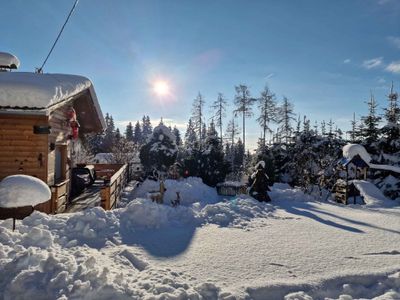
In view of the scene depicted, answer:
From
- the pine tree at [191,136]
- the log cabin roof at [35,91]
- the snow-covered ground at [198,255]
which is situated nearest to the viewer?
the snow-covered ground at [198,255]

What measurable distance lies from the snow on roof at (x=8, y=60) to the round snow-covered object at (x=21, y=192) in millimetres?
10299

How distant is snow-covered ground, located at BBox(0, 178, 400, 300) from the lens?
13.5 feet

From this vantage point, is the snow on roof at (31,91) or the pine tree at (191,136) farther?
the pine tree at (191,136)

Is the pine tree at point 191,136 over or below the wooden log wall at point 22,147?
over

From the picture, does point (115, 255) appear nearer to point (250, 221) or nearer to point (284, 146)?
point (250, 221)

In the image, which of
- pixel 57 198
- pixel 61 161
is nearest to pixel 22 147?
pixel 57 198

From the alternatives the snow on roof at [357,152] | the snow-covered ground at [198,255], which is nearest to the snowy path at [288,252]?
the snow-covered ground at [198,255]

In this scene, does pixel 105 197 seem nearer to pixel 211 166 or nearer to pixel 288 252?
pixel 288 252

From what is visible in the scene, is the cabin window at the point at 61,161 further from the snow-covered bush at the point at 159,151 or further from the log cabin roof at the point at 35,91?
the snow-covered bush at the point at 159,151

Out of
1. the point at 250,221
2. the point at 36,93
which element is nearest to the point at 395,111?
the point at 250,221

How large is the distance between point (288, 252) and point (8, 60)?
49.4 feet

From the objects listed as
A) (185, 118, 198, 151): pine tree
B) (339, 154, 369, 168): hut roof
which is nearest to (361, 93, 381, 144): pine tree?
(339, 154, 369, 168): hut roof

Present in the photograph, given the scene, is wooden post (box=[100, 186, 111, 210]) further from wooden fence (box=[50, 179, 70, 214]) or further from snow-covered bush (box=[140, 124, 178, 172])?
snow-covered bush (box=[140, 124, 178, 172])

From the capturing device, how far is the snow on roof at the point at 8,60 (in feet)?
46.6
